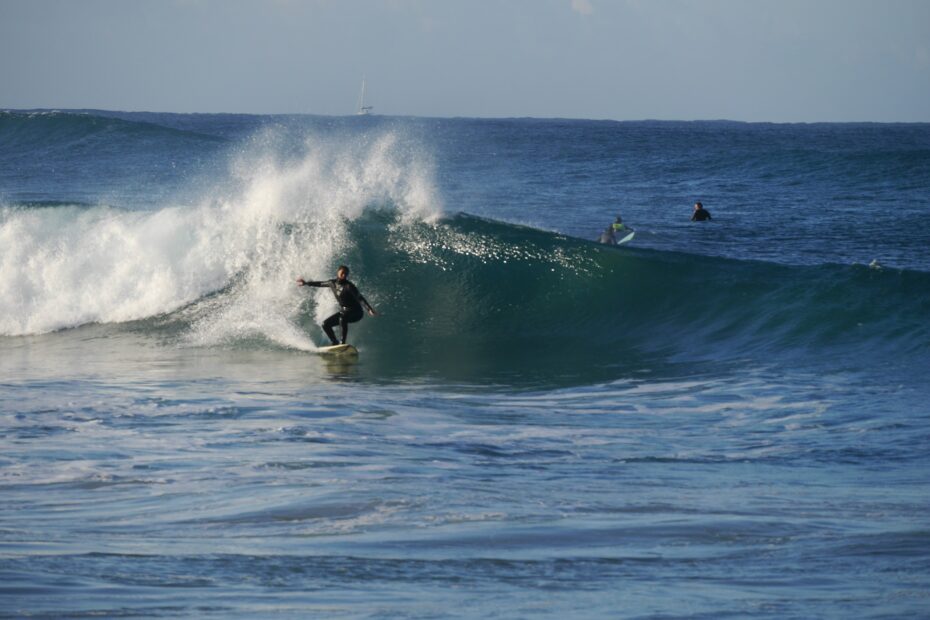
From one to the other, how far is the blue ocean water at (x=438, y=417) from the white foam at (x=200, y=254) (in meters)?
0.06

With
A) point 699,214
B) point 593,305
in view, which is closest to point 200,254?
point 593,305

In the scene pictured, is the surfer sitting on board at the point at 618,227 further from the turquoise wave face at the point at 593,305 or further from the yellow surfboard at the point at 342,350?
the yellow surfboard at the point at 342,350

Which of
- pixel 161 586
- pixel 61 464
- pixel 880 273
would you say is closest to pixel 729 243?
pixel 880 273

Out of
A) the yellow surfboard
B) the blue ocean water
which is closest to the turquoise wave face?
the blue ocean water

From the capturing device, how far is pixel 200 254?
18766 mm

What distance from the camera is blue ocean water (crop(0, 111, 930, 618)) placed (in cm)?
588

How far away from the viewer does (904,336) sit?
14.1 metres

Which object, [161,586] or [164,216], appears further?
[164,216]

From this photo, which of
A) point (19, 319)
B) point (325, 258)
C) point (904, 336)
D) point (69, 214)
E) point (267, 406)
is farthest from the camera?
point (69, 214)

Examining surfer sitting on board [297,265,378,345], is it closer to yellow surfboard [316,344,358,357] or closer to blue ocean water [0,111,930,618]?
yellow surfboard [316,344,358,357]

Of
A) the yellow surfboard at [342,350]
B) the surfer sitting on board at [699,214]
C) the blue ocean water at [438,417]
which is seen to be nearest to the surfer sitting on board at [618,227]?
the blue ocean water at [438,417]

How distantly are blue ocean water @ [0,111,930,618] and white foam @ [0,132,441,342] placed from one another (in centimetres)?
6

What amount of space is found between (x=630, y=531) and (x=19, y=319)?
43.5 feet

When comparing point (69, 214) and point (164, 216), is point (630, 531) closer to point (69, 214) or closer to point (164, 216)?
point (164, 216)
